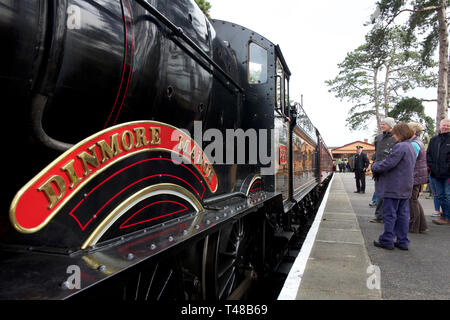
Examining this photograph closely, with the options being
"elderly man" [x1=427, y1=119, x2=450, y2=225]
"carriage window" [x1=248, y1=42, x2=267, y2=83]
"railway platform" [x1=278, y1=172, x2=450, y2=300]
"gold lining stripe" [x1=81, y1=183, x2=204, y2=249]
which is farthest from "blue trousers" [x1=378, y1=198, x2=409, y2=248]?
"gold lining stripe" [x1=81, y1=183, x2=204, y2=249]

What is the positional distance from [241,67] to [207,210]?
6.94ft

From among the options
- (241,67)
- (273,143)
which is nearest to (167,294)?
(273,143)

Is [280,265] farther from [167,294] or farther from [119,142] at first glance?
[119,142]

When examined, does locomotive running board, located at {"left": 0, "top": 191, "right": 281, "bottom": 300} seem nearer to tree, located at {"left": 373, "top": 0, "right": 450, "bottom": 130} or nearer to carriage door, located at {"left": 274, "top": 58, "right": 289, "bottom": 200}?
carriage door, located at {"left": 274, "top": 58, "right": 289, "bottom": 200}

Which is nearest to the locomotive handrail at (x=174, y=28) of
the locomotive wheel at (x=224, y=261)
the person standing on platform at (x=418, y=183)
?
the locomotive wheel at (x=224, y=261)

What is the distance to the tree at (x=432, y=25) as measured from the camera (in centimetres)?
1159

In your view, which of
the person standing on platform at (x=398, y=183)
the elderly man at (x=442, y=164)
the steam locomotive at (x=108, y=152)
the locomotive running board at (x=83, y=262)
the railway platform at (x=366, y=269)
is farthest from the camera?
the elderly man at (x=442, y=164)

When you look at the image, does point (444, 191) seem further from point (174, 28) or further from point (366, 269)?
point (174, 28)

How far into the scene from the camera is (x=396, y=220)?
3.81m

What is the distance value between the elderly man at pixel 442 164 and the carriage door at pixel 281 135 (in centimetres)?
260

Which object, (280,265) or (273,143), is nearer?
(273,143)

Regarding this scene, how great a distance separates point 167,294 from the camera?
71.4 inches

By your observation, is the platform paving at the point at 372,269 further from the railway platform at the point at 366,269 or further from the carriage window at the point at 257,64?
the carriage window at the point at 257,64

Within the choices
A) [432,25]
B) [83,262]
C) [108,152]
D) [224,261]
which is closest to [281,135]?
[224,261]
